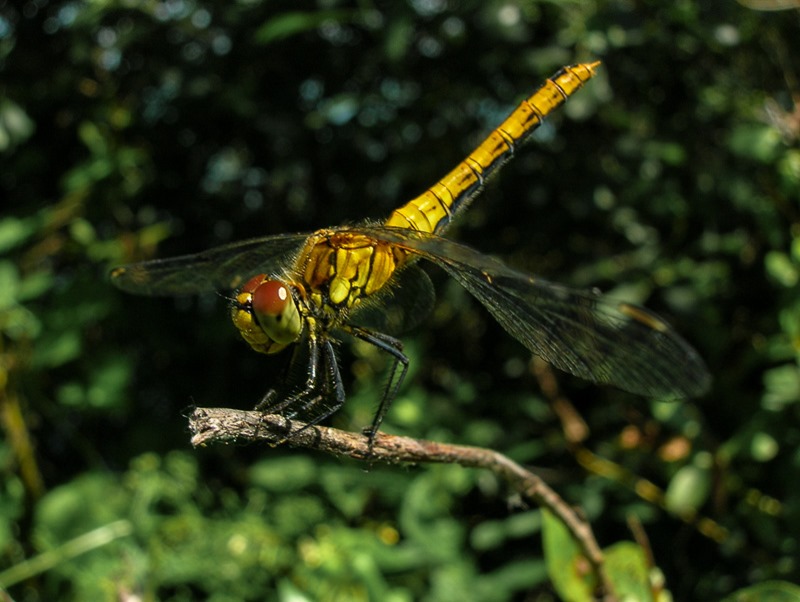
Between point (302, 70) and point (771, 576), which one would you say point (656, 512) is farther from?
point (302, 70)

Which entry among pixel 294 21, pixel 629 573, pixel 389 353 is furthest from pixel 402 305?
pixel 294 21

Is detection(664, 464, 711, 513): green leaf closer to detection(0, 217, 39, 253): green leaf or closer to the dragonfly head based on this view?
the dragonfly head

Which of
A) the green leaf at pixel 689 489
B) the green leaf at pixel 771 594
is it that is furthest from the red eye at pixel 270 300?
the green leaf at pixel 689 489

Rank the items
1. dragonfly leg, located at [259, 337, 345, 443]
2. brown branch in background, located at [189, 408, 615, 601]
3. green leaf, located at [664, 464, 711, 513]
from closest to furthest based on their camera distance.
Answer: brown branch in background, located at [189, 408, 615, 601] → dragonfly leg, located at [259, 337, 345, 443] → green leaf, located at [664, 464, 711, 513]

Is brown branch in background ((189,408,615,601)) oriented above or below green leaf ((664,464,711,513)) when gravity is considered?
above

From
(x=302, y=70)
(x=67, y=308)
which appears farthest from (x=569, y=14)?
(x=67, y=308)

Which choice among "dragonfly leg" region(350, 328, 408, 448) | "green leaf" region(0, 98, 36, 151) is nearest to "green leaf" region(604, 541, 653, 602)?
"dragonfly leg" region(350, 328, 408, 448)

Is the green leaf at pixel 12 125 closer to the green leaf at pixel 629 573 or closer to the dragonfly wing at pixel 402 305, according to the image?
the dragonfly wing at pixel 402 305
